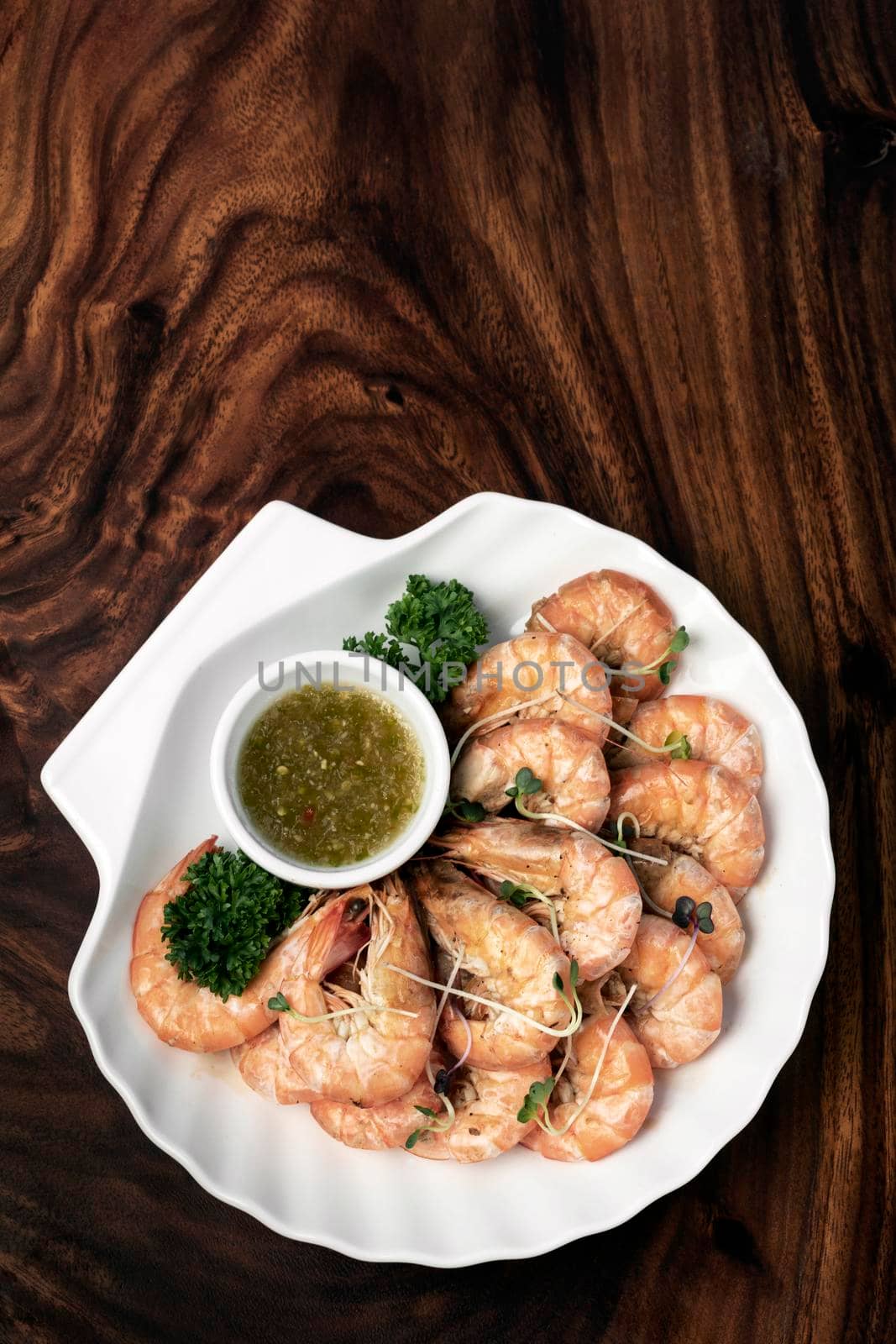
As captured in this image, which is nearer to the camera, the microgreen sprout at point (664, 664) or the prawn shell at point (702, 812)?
the prawn shell at point (702, 812)

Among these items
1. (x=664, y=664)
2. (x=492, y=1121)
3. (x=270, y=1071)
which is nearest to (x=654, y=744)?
(x=664, y=664)

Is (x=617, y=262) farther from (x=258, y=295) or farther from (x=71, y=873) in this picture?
(x=71, y=873)

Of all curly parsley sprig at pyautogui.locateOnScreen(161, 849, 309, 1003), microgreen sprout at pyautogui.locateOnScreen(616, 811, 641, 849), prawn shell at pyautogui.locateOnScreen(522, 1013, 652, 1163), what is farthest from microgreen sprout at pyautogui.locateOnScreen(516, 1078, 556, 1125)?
curly parsley sprig at pyautogui.locateOnScreen(161, 849, 309, 1003)

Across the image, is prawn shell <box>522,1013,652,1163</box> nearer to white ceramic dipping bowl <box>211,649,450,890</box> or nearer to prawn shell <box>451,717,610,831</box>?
prawn shell <box>451,717,610,831</box>

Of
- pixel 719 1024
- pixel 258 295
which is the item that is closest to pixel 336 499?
pixel 258 295

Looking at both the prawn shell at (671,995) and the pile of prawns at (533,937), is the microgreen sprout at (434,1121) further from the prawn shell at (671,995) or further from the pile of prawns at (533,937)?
the prawn shell at (671,995)

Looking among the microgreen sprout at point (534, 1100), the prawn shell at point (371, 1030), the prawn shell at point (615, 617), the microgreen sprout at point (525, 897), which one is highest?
the prawn shell at point (615, 617)

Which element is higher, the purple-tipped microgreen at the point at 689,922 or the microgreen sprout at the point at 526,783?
the microgreen sprout at the point at 526,783

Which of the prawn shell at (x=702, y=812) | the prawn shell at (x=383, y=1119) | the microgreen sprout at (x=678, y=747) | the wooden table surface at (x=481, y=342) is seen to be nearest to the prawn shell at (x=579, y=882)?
the prawn shell at (x=702, y=812)

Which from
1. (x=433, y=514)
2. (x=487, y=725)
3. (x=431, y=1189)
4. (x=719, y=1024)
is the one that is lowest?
(x=431, y=1189)
